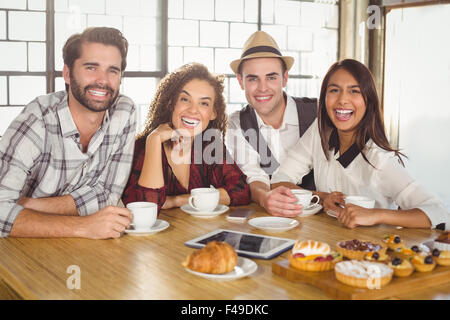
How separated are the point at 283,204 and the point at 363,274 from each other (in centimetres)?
76

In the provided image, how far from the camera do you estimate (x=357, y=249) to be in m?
1.41

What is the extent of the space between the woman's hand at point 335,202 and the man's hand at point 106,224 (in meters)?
0.77

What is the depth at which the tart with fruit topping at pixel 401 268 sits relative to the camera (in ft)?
4.12

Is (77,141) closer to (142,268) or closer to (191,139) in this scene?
(191,139)

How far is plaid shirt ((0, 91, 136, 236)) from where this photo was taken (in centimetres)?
188

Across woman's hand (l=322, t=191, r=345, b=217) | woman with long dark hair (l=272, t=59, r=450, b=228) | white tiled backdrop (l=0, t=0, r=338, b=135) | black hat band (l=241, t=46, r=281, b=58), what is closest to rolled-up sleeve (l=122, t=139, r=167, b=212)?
Result: woman with long dark hair (l=272, t=59, r=450, b=228)

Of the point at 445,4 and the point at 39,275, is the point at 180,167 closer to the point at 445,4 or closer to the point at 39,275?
the point at 39,275

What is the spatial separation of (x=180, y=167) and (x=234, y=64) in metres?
0.98

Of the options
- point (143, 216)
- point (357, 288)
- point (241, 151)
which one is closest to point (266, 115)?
point (241, 151)

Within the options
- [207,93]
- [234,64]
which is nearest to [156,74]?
[234,64]

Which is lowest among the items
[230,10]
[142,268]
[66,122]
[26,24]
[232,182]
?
[142,268]

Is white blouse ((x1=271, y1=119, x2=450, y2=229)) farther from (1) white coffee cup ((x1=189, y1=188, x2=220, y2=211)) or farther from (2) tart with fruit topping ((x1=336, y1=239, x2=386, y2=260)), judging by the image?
(1) white coffee cup ((x1=189, y1=188, x2=220, y2=211))

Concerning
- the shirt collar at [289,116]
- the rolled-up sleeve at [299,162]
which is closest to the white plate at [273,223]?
the rolled-up sleeve at [299,162]

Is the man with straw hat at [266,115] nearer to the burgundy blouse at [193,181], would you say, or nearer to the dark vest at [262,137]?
the dark vest at [262,137]
